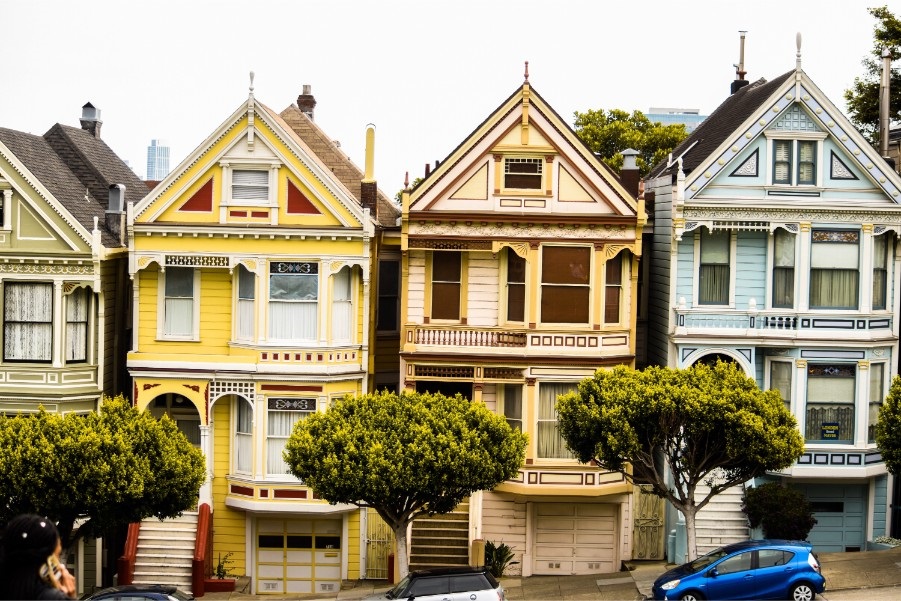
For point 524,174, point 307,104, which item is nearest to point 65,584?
point 524,174

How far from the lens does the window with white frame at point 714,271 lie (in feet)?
118

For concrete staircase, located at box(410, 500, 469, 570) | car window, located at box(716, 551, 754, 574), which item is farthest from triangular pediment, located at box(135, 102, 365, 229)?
car window, located at box(716, 551, 754, 574)

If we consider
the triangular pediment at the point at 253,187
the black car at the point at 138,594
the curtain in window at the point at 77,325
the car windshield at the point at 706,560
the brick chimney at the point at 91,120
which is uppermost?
the brick chimney at the point at 91,120

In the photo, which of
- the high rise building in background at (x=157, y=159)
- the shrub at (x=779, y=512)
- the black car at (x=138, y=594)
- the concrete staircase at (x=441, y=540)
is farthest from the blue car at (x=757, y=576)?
the high rise building in background at (x=157, y=159)

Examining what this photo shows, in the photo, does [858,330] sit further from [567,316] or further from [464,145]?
[464,145]

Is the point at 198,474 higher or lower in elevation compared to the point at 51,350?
lower

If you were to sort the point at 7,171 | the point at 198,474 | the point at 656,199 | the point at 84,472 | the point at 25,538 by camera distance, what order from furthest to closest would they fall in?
1. the point at 656,199
2. the point at 7,171
3. the point at 198,474
4. the point at 84,472
5. the point at 25,538

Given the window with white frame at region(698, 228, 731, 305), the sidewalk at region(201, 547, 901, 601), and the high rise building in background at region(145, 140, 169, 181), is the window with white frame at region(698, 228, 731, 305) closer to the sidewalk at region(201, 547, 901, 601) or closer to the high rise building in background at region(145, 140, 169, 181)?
the sidewalk at region(201, 547, 901, 601)

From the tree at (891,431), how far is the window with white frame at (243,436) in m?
17.1

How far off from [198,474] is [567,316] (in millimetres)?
11242

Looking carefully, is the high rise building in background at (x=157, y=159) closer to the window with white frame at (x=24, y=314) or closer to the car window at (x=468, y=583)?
the window with white frame at (x=24, y=314)

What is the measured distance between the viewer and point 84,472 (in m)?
28.9

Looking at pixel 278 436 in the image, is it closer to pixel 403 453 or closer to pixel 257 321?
pixel 257 321

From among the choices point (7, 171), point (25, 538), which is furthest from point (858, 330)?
point (25, 538)
